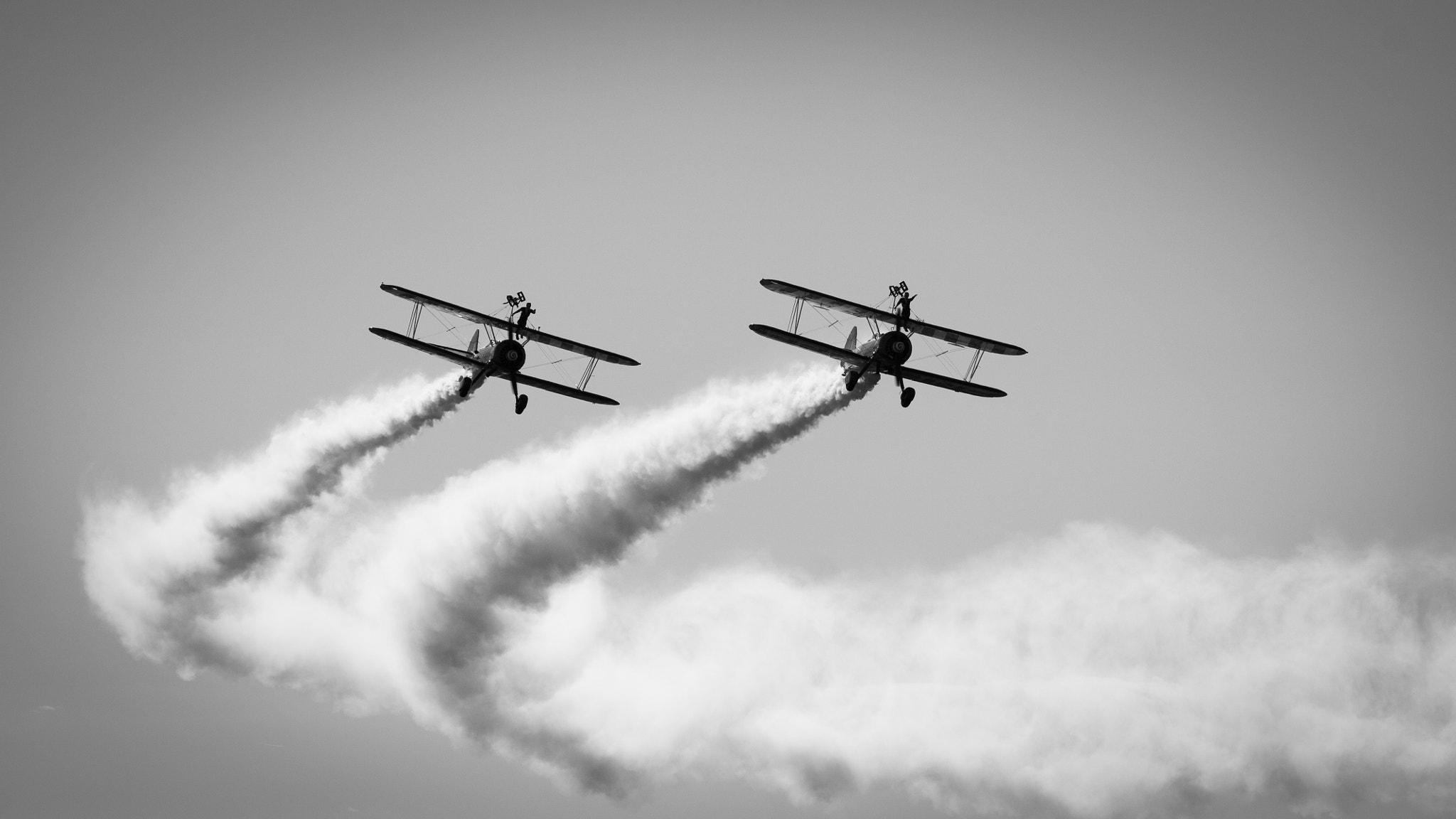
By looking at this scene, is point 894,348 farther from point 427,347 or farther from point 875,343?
point 427,347

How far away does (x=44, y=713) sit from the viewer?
15425 cm

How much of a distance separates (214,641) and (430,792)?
2855 inches

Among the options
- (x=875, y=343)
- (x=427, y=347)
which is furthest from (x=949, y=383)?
(x=427, y=347)

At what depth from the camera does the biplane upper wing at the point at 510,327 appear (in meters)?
54.8

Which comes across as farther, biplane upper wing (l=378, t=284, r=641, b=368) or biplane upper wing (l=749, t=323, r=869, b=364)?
biplane upper wing (l=378, t=284, r=641, b=368)

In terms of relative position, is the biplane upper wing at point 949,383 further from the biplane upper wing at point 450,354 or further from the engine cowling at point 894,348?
the biplane upper wing at point 450,354

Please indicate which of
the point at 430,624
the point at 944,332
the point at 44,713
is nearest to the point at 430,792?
the point at 44,713

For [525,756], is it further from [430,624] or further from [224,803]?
[224,803]

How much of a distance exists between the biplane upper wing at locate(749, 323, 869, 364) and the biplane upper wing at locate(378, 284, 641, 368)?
40.0 feet

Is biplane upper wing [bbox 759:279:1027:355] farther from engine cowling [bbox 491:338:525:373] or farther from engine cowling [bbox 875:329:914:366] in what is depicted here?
engine cowling [bbox 491:338:525:373]

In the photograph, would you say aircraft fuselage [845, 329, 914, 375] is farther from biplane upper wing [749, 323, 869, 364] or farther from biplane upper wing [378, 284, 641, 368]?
biplane upper wing [378, 284, 641, 368]

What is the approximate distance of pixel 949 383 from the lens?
51.2 m

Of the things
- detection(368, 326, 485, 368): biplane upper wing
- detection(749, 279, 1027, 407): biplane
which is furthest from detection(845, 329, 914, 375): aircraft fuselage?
detection(368, 326, 485, 368): biplane upper wing

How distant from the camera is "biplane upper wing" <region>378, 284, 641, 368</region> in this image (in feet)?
180
